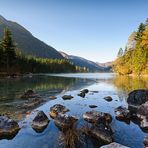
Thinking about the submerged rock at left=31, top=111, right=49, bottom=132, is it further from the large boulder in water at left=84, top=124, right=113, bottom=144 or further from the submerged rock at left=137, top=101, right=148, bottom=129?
the submerged rock at left=137, top=101, right=148, bottom=129

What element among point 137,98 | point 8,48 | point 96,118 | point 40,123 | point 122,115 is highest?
point 8,48

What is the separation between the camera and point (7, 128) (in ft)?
52.0

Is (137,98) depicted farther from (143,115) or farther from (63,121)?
(63,121)

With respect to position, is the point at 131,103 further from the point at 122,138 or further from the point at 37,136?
the point at 37,136

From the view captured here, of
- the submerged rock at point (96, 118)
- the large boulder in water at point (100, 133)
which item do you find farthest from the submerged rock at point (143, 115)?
the large boulder in water at point (100, 133)

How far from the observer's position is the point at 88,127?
50.9ft

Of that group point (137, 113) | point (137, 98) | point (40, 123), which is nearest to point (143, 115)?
point (137, 113)

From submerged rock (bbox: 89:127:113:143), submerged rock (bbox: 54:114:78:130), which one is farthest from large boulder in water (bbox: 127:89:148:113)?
submerged rock (bbox: 89:127:113:143)

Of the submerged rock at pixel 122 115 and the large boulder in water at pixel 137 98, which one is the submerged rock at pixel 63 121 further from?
the large boulder in water at pixel 137 98

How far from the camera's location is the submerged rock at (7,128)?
1537 centimetres

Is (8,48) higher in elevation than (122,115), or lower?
higher

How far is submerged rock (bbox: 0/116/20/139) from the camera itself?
50.4 feet

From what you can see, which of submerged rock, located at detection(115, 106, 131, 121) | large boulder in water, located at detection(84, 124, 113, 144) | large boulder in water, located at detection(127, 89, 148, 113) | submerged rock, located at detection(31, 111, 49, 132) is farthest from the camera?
large boulder in water, located at detection(127, 89, 148, 113)

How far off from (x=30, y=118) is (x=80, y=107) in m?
6.60
